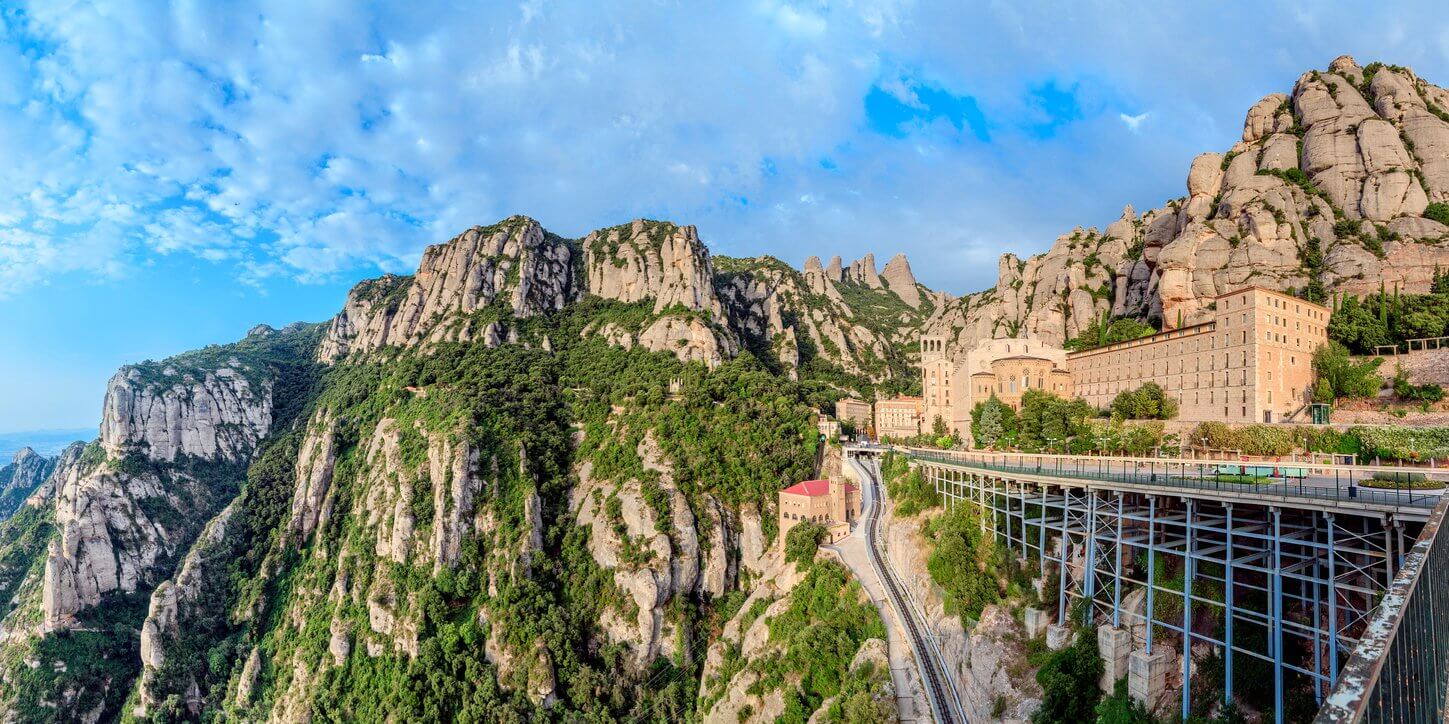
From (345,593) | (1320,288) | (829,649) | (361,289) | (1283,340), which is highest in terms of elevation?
(361,289)

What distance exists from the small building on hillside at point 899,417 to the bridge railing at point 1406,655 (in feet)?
296

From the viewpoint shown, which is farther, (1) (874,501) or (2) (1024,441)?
(1) (874,501)

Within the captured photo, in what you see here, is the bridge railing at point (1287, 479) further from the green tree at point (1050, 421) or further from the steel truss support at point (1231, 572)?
the green tree at point (1050, 421)

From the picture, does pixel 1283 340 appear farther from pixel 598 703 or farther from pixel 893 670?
pixel 598 703

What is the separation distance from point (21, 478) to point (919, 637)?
203m

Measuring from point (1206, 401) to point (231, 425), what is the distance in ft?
429

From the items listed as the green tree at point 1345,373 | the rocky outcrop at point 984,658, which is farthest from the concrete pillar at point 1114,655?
the green tree at point 1345,373

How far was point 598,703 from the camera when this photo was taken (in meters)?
58.6

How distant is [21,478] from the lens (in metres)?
148

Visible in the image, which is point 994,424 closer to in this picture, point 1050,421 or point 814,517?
→ point 1050,421

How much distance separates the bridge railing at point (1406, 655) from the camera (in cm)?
388

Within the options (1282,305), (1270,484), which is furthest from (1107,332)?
(1270,484)

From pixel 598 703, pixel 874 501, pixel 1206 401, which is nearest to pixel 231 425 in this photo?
pixel 598 703

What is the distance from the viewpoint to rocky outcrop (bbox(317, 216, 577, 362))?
112062 mm
